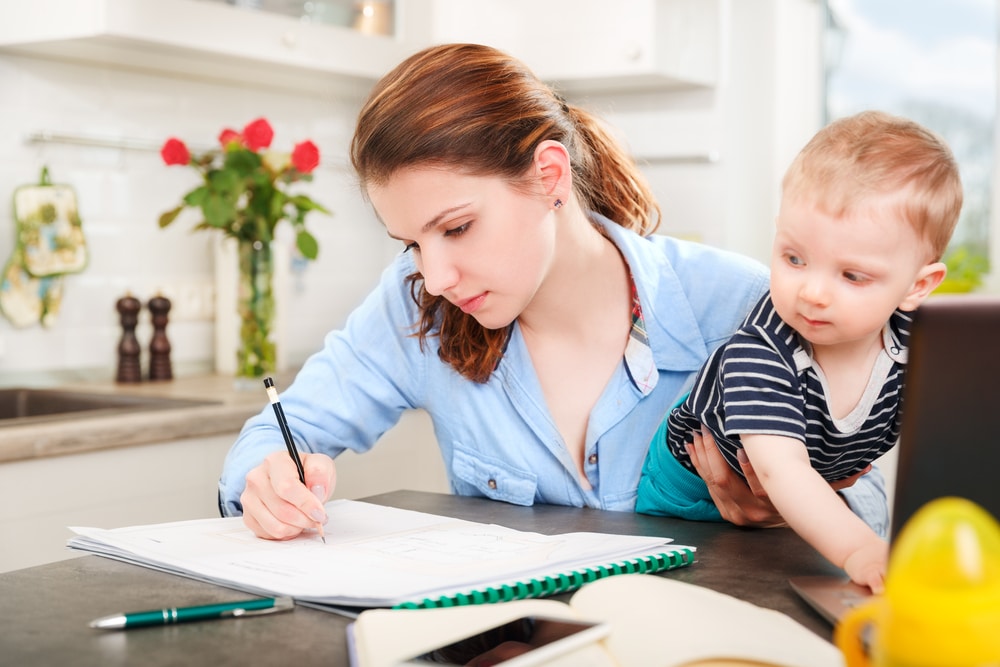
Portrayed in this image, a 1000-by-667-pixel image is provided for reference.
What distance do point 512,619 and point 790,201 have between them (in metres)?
0.52

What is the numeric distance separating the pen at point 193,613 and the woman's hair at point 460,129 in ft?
1.95

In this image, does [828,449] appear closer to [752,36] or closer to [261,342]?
[261,342]

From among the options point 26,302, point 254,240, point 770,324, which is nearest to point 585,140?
point 770,324

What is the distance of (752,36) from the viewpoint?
134 inches

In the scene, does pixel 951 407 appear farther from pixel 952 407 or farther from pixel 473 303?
pixel 473 303

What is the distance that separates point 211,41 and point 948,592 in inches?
93.4

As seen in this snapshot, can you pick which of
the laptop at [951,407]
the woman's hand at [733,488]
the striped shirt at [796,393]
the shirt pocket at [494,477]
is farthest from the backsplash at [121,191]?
the laptop at [951,407]

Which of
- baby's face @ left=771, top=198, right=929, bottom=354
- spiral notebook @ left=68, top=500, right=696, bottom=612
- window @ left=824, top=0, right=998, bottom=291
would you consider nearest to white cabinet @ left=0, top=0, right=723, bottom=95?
window @ left=824, top=0, right=998, bottom=291

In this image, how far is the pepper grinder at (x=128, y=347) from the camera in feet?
8.95

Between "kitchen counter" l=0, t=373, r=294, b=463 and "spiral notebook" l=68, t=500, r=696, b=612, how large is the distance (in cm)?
87

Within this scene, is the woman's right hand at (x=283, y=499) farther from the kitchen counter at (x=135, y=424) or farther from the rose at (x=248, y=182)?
the rose at (x=248, y=182)

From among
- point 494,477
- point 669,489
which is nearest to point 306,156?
point 494,477

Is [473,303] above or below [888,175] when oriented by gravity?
below

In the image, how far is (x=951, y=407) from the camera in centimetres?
72
